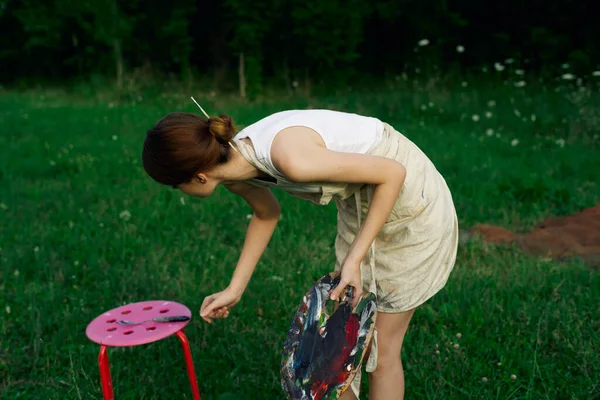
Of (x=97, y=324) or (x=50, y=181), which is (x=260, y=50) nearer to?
(x=50, y=181)

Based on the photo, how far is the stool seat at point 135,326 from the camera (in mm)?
2449

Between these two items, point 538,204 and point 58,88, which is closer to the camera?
point 538,204

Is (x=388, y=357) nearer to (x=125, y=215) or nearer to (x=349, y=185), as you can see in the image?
(x=349, y=185)

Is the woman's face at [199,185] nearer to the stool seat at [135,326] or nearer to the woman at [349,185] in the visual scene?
the woman at [349,185]

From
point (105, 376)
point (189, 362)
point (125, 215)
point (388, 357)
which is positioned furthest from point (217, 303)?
point (125, 215)

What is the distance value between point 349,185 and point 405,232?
0.30m

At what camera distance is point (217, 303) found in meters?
2.73

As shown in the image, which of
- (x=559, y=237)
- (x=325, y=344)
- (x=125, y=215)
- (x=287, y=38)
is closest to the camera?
(x=325, y=344)

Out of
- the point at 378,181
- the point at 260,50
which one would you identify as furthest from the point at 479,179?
the point at 260,50

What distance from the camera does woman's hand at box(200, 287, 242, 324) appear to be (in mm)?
2732

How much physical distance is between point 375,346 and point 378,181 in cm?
68

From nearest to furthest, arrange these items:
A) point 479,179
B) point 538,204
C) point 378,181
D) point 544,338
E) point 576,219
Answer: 1. point 378,181
2. point 544,338
3. point 576,219
4. point 538,204
5. point 479,179

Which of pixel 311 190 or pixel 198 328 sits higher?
pixel 311 190

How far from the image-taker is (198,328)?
378 cm
